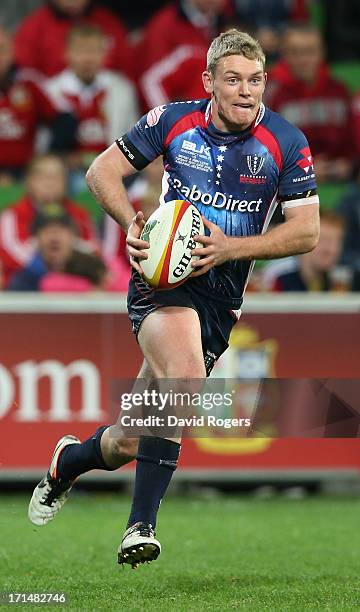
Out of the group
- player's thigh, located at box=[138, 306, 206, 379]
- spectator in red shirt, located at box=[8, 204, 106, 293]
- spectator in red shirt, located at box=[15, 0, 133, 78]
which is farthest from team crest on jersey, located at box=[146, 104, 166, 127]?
spectator in red shirt, located at box=[15, 0, 133, 78]

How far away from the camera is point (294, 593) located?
242 inches

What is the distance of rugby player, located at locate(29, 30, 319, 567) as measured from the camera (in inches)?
239

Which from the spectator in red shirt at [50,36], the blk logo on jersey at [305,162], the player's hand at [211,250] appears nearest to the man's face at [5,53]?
the spectator in red shirt at [50,36]

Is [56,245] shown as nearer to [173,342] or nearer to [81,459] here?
[81,459]

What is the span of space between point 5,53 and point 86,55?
791mm

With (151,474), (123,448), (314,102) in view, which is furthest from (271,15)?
(151,474)

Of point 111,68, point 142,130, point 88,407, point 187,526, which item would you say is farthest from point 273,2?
point 142,130

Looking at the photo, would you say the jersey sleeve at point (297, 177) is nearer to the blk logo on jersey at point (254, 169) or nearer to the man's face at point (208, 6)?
the blk logo on jersey at point (254, 169)

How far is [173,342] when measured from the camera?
6074 mm

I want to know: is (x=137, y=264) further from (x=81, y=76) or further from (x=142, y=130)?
(x=81, y=76)

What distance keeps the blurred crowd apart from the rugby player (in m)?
4.99

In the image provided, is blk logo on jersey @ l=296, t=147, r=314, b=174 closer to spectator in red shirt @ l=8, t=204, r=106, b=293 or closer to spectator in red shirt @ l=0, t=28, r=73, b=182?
spectator in red shirt @ l=8, t=204, r=106, b=293

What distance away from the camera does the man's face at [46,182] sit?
11.5 metres

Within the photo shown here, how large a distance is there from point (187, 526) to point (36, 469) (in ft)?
5.89
